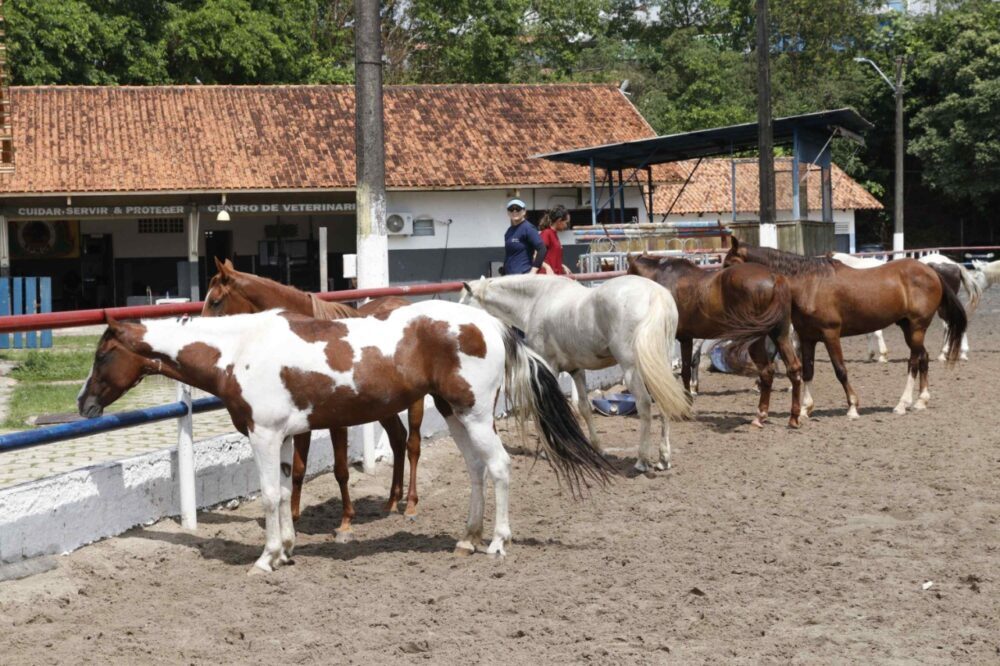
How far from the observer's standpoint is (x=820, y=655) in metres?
4.45

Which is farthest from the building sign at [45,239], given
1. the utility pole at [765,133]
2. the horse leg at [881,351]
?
the horse leg at [881,351]

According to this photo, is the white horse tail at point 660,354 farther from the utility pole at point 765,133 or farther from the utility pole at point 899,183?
the utility pole at point 899,183

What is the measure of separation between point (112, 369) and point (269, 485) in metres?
0.96

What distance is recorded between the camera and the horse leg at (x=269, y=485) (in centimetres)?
598

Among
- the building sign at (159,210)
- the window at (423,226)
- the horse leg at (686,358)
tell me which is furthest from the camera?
the window at (423,226)

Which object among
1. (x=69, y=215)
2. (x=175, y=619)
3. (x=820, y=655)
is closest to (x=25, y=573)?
(x=175, y=619)

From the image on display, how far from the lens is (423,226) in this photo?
30109 millimetres

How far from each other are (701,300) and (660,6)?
161ft

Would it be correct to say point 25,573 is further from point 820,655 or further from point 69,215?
point 69,215

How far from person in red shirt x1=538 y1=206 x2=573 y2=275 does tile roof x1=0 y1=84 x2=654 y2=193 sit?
656 inches

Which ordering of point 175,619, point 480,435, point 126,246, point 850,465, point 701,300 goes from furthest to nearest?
point 126,246 → point 701,300 → point 850,465 → point 480,435 → point 175,619

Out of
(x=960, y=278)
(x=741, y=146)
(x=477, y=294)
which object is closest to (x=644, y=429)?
(x=477, y=294)

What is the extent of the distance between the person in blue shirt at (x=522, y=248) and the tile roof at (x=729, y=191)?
27.4m

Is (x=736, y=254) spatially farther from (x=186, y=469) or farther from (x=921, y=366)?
(x=186, y=469)
